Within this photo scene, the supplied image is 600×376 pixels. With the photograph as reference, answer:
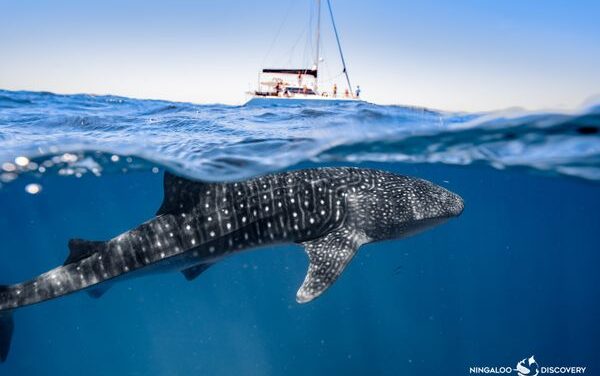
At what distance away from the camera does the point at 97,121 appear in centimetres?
1234

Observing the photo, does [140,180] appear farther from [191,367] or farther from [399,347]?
[399,347]

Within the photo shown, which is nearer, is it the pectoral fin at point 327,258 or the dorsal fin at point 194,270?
the pectoral fin at point 327,258

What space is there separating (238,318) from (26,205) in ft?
45.3

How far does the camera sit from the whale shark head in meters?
6.21

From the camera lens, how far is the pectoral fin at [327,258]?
5052mm

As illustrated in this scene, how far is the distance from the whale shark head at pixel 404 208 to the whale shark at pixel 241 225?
16 millimetres

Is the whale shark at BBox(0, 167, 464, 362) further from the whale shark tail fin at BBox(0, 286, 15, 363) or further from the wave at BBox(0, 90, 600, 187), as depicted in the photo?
the wave at BBox(0, 90, 600, 187)

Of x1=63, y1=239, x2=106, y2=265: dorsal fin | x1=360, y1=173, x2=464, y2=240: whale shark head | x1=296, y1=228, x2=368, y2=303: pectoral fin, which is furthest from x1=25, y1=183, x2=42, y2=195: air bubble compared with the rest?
x1=360, y1=173, x2=464, y2=240: whale shark head

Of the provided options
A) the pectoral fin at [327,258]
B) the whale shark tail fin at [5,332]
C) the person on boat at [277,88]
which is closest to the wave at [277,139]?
the pectoral fin at [327,258]

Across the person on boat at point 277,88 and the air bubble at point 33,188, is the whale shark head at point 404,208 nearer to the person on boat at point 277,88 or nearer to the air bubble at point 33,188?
the air bubble at point 33,188

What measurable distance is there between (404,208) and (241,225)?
2627 mm

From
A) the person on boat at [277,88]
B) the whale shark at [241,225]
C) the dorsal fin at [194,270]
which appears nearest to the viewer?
the whale shark at [241,225]

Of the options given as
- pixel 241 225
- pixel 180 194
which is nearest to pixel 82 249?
pixel 180 194

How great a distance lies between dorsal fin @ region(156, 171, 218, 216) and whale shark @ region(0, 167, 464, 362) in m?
0.02
